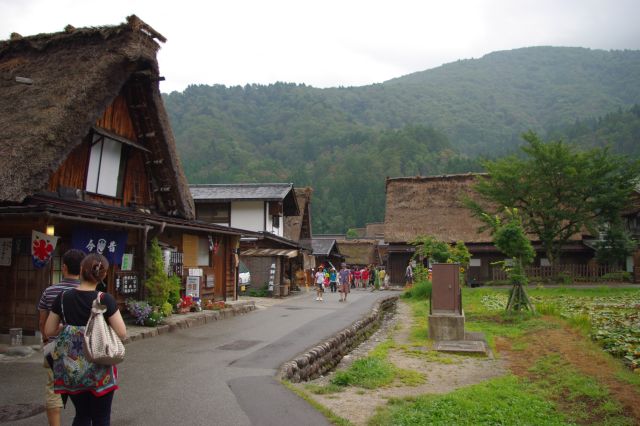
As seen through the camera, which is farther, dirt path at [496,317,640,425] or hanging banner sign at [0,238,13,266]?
hanging banner sign at [0,238,13,266]

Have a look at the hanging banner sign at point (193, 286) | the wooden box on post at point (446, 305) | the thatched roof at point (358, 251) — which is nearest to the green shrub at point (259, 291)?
the hanging banner sign at point (193, 286)

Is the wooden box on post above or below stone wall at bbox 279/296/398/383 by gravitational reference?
above

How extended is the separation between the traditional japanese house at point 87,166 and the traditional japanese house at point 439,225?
20.4m

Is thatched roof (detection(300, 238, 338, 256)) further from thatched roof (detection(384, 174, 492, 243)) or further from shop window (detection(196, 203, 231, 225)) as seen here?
shop window (detection(196, 203, 231, 225))

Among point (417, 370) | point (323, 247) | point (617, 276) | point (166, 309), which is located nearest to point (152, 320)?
point (166, 309)

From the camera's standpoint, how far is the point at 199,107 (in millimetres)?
89750

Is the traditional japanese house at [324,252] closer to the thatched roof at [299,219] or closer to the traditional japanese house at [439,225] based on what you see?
the thatched roof at [299,219]

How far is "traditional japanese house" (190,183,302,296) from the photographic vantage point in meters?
25.4

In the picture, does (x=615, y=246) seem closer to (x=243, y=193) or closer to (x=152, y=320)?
Answer: (x=243, y=193)

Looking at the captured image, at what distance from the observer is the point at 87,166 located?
12789mm

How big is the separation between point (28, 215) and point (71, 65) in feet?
16.8

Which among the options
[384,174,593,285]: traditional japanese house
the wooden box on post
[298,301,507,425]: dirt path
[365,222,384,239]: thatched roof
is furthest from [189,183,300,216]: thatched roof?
[365,222,384,239]: thatched roof

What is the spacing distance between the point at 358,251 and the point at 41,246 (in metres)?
44.8

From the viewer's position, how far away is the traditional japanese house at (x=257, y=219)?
83.3 feet
